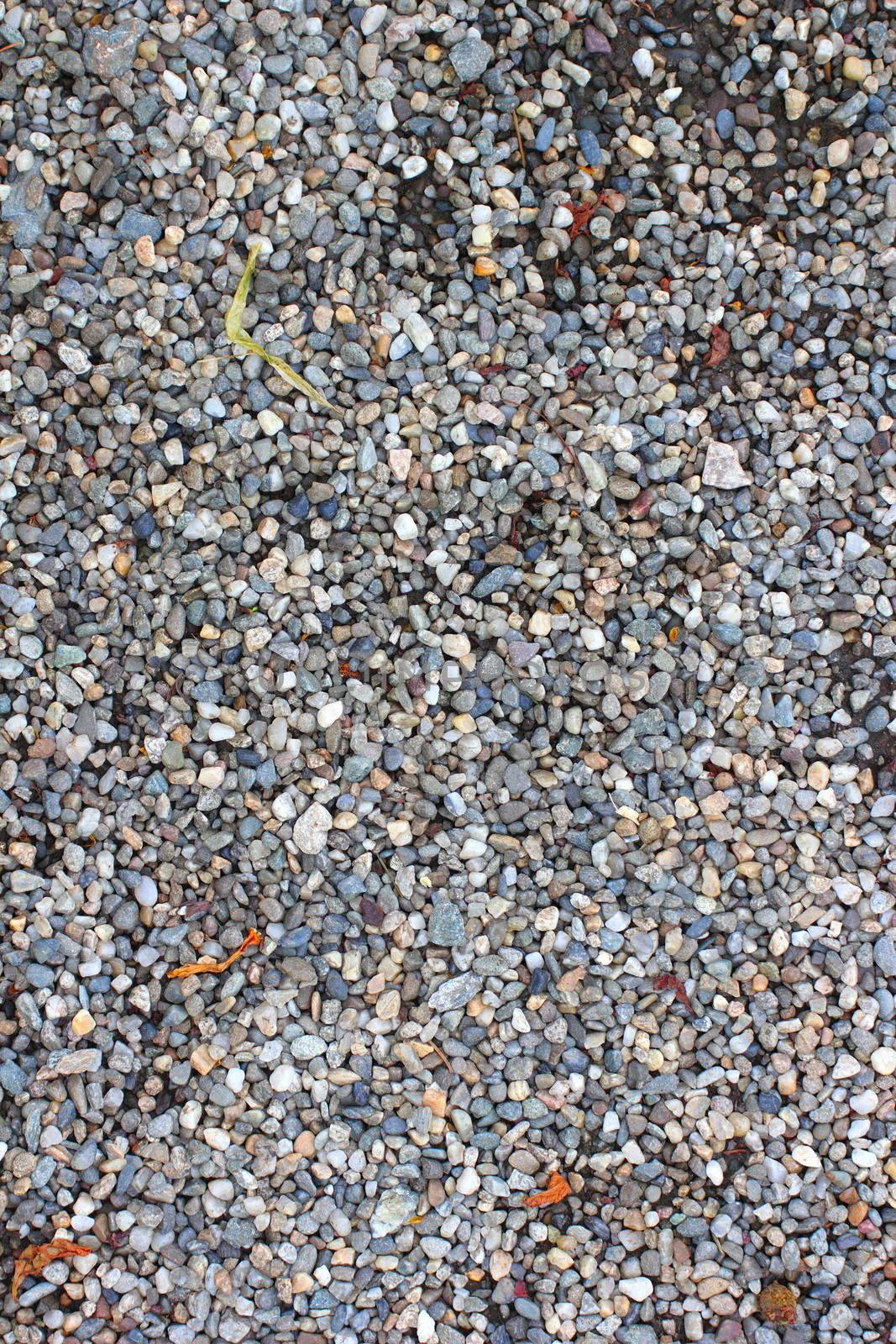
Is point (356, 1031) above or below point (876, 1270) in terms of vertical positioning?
above

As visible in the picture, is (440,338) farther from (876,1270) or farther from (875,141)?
(876,1270)

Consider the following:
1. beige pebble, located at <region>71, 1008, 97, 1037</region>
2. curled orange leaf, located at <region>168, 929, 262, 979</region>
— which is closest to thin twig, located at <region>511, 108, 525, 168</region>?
curled orange leaf, located at <region>168, 929, 262, 979</region>

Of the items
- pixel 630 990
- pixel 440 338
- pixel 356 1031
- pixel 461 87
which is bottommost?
pixel 356 1031

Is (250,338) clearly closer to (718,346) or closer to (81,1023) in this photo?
(718,346)

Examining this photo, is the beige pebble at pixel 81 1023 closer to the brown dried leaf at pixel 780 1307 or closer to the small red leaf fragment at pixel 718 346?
the brown dried leaf at pixel 780 1307

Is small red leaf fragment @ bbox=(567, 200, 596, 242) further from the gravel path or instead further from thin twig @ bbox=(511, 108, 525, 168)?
thin twig @ bbox=(511, 108, 525, 168)

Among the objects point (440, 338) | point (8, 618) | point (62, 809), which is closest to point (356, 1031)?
point (62, 809)

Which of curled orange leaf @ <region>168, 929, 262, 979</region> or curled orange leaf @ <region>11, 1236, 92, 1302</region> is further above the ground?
curled orange leaf @ <region>168, 929, 262, 979</region>
